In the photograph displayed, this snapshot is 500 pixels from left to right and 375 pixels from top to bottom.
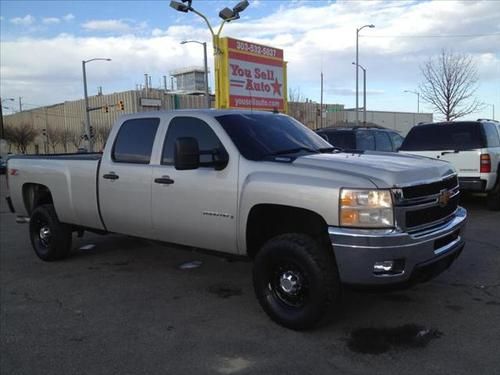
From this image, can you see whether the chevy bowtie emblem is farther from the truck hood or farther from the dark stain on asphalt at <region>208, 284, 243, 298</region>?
the dark stain on asphalt at <region>208, 284, 243, 298</region>

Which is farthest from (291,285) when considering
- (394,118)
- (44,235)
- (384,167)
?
→ (394,118)

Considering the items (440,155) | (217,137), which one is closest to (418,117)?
(440,155)

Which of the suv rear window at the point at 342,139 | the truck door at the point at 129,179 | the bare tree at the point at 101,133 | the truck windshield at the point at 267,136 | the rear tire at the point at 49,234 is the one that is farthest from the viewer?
the bare tree at the point at 101,133

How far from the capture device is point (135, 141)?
6.00 meters

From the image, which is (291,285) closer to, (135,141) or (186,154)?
(186,154)

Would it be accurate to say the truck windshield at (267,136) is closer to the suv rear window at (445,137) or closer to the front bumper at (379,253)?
the front bumper at (379,253)

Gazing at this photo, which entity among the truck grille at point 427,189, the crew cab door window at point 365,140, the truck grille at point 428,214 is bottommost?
the truck grille at point 428,214

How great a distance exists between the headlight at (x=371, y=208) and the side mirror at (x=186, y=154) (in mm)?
1490

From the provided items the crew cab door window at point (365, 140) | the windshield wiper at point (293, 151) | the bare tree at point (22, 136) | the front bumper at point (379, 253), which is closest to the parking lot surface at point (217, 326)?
the front bumper at point (379, 253)

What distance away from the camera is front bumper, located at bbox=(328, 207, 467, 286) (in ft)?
13.1

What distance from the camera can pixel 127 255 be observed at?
299 inches

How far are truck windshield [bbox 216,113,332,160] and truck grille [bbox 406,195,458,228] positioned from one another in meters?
1.33

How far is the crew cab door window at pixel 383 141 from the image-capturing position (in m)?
12.8

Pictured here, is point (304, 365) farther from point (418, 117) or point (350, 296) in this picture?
point (418, 117)
